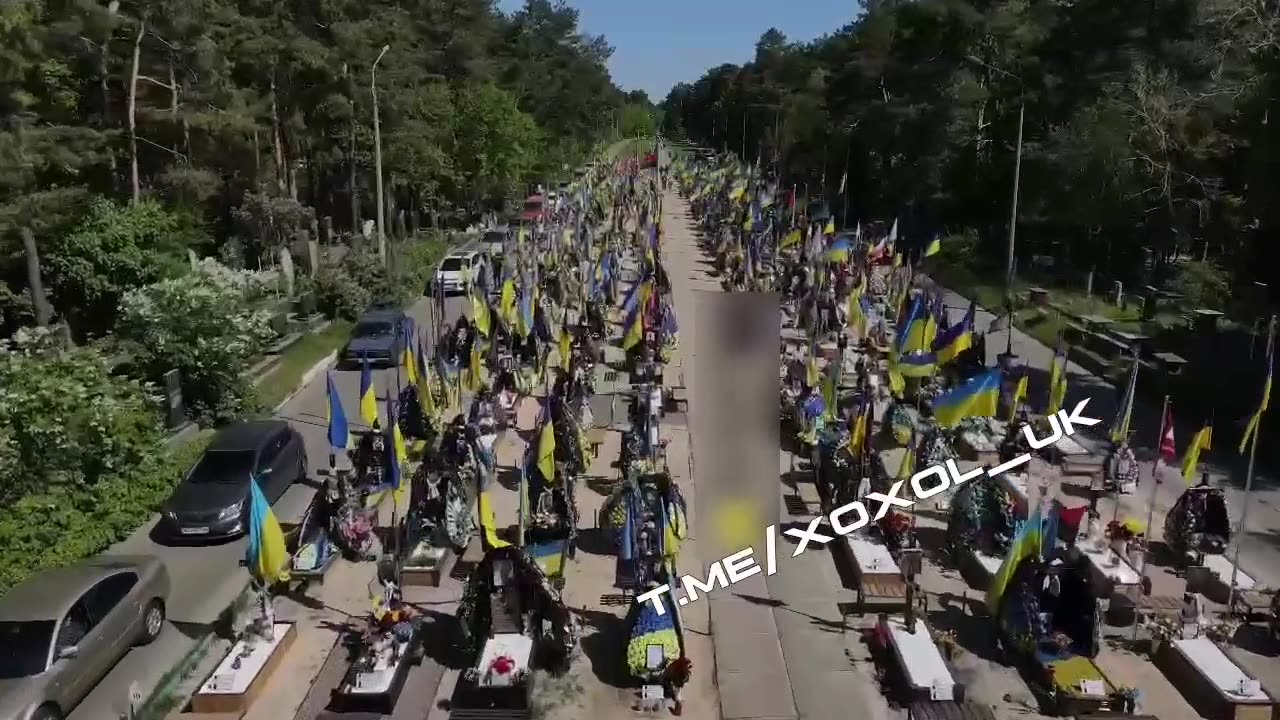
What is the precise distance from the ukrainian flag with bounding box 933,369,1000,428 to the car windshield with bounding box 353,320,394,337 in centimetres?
1506

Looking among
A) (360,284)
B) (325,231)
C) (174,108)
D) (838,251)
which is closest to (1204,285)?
(838,251)

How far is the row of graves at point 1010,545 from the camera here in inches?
444

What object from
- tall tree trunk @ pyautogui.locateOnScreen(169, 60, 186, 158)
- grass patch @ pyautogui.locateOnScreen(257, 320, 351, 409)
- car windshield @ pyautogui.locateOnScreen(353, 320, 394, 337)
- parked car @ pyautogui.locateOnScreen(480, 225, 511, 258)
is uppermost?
tall tree trunk @ pyautogui.locateOnScreen(169, 60, 186, 158)

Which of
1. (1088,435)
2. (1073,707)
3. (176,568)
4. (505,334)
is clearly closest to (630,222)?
(505,334)

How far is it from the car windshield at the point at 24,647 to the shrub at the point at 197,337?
8.66 m

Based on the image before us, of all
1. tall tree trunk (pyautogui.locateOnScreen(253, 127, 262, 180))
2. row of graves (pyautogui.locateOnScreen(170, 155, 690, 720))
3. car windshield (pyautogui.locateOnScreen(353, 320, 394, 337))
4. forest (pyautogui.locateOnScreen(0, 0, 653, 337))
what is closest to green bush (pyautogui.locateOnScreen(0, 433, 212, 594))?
row of graves (pyautogui.locateOnScreen(170, 155, 690, 720))

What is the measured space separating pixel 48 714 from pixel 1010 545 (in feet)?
38.3

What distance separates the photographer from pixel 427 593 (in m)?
13.7

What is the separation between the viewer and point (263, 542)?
11711 mm

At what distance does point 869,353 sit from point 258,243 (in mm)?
22111

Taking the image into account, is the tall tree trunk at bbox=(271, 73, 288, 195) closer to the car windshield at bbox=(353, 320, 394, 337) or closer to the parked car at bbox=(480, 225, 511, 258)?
the parked car at bbox=(480, 225, 511, 258)

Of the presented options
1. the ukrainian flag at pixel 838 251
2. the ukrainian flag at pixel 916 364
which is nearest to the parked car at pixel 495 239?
the ukrainian flag at pixel 838 251

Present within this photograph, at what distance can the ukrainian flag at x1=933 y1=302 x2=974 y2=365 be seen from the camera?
19.7 m

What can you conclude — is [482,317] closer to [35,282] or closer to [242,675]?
[35,282]
